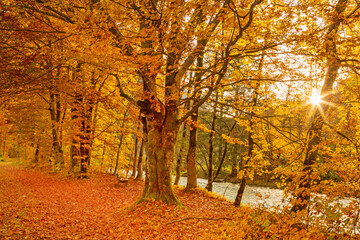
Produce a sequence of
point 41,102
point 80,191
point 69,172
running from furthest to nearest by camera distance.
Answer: point 41,102, point 69,172, point 80,191

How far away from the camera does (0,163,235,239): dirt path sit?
18.5 ft

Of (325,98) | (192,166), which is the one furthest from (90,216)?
(325,98)

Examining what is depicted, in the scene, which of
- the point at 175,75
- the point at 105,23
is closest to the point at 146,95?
→ the point at 175,75

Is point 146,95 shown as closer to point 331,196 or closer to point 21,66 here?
point 21,66

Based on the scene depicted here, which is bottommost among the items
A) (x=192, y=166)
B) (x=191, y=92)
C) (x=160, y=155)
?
(x=192, y=166)

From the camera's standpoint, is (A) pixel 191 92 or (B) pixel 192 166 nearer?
(A) pixel 191 92

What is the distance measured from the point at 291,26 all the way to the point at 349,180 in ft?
13.2

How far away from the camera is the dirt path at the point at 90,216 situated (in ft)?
18.5

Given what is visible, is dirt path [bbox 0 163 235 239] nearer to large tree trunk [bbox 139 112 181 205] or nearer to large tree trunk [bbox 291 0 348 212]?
large tree trunk [bbox 139 112 181 205]

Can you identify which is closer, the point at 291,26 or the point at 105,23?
the point at 105,23

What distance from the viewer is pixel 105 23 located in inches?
206

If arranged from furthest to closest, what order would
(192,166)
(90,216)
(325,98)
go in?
1. (192,166)
2. (90,216)
3. (325,98)

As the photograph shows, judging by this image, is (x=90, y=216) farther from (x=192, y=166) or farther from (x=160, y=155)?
(x=192, y=166)

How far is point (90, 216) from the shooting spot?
24.7ft
